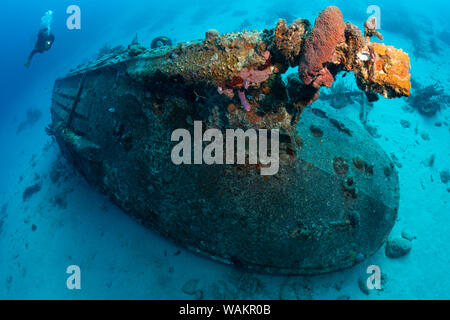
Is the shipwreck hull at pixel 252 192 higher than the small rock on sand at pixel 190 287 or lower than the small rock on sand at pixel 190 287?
higher

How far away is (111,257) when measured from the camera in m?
5.32

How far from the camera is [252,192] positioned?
316 centimetres

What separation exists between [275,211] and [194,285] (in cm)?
249

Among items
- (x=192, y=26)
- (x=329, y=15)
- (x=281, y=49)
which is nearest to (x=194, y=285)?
(x=281, y=49)

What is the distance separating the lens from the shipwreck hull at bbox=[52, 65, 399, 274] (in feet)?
10.5

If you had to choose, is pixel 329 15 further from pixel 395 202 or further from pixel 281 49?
pixel 395 202

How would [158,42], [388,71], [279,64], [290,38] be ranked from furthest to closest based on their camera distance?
[158,42] → [279,64] → [290,38] → [388,71]

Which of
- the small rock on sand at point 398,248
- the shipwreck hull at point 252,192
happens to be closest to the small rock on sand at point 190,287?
the shipwreck hull at point 252,192

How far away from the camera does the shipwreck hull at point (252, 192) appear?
3213 mm

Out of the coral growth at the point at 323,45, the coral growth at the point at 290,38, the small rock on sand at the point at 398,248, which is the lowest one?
the small rock on sand at the point at 398,248

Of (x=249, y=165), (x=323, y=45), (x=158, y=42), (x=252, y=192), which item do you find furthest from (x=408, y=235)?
(x=158, y=42)

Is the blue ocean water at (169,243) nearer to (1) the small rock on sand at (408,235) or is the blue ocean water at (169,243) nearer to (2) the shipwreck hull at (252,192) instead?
(1) the small rock on sand at (408,235)

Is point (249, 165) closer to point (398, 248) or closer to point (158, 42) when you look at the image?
point (398, 248)

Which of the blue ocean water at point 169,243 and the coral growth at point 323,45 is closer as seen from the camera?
the coral growth at point 323,45
